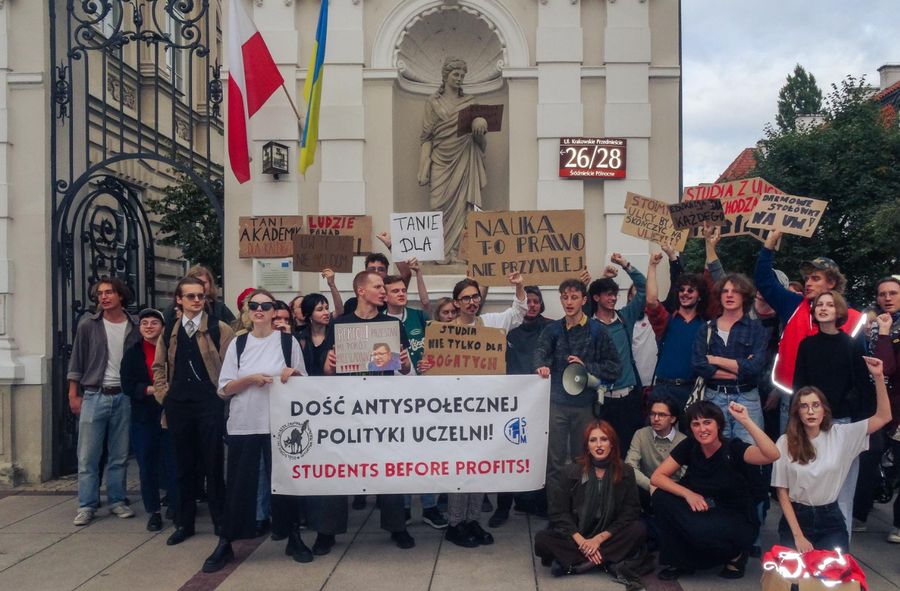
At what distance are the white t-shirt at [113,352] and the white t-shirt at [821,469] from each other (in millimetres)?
5319

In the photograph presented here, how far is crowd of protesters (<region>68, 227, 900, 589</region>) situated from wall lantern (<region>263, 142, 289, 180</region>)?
1868mm

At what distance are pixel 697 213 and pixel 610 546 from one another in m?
3.16

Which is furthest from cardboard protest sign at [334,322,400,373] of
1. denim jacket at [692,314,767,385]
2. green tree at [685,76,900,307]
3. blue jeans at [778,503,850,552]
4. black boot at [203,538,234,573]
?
green tree at [685,76,900,307]

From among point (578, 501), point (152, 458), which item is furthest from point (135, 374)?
point (578, 501)

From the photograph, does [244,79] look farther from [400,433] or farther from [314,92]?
[400,433]

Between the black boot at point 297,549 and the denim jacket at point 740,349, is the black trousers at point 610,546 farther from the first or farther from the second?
the black boot at point 297,549

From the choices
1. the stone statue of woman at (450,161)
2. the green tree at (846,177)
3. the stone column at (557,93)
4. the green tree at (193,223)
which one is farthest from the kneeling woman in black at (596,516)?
the green tree at (846,177)

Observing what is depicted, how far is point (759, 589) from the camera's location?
5711 millimetres

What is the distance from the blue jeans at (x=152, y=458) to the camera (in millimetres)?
7406

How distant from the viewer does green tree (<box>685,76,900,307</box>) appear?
1853 cm

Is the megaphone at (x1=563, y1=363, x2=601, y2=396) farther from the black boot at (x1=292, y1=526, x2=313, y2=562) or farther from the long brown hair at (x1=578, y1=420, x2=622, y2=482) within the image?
the black boot at (x1=292, y1=526, x2=313, y2=562)

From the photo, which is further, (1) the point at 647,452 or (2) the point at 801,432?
(1) the point at 647,452

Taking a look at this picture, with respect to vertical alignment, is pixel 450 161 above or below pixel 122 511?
above

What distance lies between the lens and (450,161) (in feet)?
32.2
